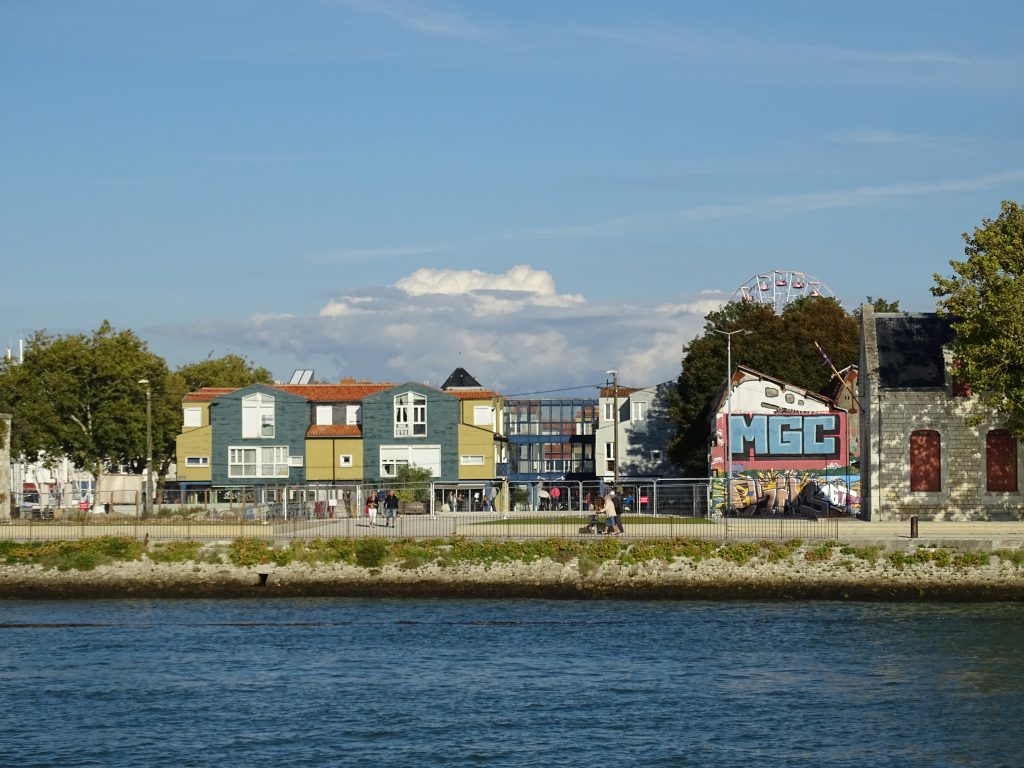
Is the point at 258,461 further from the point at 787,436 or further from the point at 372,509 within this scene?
the point at 787,436

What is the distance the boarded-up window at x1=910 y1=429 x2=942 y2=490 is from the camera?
57375 millimetres

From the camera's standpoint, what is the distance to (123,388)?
90.3 meters

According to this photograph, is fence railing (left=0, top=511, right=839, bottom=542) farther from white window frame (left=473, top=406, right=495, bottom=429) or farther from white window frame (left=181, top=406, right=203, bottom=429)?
white window frame (left=473, top=406, right=495, bottom=429)

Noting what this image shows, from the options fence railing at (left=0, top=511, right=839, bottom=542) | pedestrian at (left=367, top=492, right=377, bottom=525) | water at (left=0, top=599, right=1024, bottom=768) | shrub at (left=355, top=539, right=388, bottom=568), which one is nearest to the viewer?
water at (left=0, top=599, right=1024, bottom=768)

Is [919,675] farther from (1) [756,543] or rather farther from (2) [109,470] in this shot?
(2) [109,470]

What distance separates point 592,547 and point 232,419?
46019 mm

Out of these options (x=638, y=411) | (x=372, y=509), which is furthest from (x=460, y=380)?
(x=372, y=509)

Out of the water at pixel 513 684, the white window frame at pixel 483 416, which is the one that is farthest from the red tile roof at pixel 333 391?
the water at pixel 513 684

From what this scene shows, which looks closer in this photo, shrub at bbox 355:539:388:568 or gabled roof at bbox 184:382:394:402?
shrub at bbox 355:539:388:568

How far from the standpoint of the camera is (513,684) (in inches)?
1330

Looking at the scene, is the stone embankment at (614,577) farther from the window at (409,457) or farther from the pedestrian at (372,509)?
the window at (409,457)

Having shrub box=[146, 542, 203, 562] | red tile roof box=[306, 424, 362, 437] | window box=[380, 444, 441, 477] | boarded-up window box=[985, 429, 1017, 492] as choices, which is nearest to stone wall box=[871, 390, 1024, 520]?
boarded-up window box=[985, 429, 1017, 492]

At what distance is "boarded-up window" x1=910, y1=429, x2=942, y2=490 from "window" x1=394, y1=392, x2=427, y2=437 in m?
39.2

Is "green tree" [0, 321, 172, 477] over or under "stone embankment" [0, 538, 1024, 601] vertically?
over
